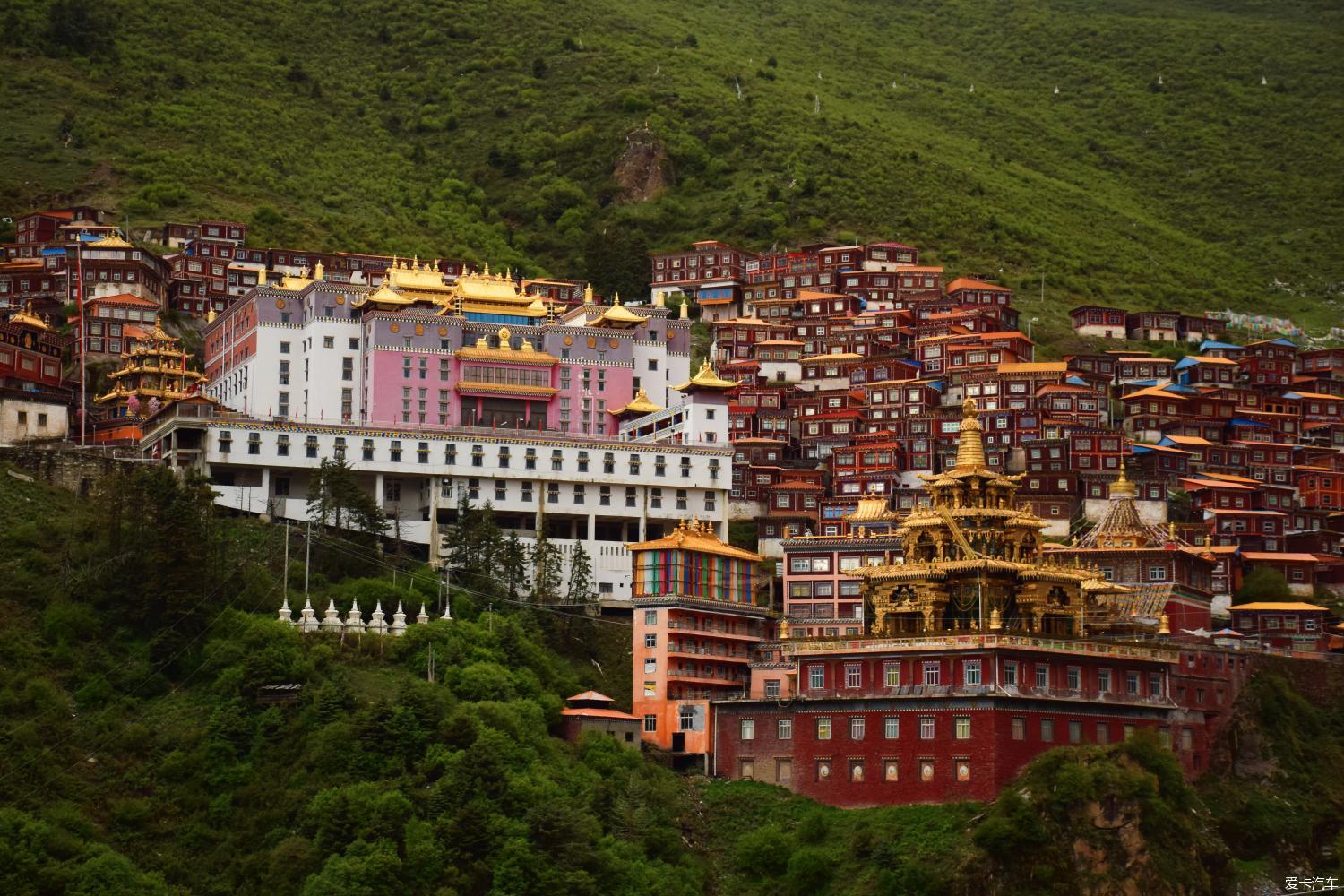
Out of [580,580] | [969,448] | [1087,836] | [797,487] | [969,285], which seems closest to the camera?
[1087,836]

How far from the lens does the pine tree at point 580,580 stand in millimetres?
115688

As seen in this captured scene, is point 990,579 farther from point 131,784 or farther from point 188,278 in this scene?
point 188,278

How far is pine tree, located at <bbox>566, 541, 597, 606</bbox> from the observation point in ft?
380

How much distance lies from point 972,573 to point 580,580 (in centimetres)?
2364

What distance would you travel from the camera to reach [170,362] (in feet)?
467

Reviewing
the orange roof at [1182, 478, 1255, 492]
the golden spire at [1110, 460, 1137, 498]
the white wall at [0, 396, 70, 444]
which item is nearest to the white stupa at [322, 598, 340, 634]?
the white wall at [0, 396, 70, 444]

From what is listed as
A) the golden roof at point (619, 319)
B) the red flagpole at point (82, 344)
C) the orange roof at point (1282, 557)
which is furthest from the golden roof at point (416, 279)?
the orange roof at point (1282, 557)

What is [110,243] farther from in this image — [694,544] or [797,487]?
[694,544]

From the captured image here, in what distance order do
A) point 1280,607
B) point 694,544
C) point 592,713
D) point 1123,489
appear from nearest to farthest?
point 592,713
point 694,544
point 1280,607
point 1123,489

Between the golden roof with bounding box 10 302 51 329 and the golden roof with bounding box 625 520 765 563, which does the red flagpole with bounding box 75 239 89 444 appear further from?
the golden roof with bounding box 625 520 765 563

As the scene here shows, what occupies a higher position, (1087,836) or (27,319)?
(27,319)

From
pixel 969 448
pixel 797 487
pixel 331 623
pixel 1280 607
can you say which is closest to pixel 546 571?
pixel 331 623

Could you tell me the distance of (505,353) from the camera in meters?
134

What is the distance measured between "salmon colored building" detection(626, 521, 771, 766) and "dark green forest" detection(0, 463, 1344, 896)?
273cm
